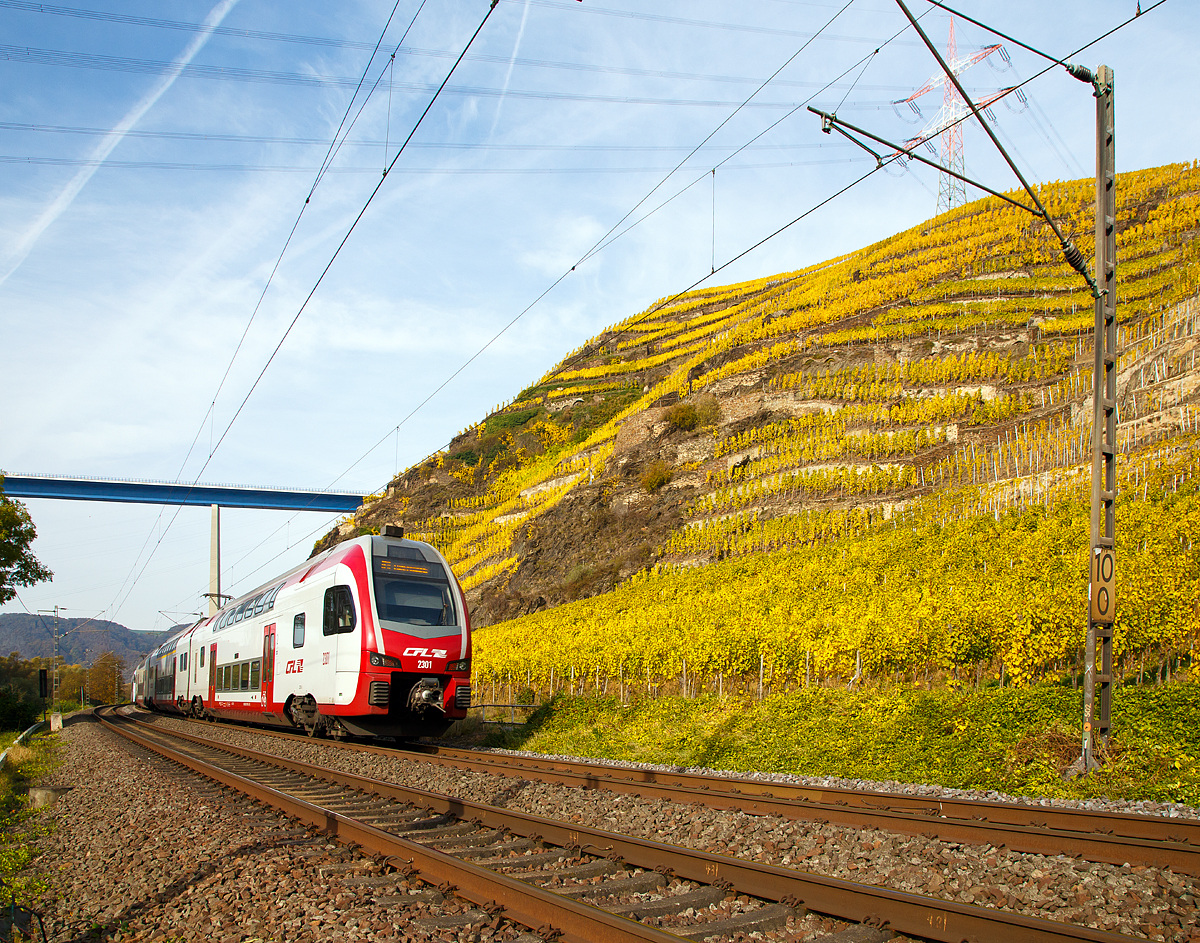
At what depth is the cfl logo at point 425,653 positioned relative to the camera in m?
15.2

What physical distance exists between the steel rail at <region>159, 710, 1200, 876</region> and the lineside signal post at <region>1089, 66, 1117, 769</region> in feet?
10.3

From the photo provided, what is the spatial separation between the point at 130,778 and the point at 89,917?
8978 millimetres

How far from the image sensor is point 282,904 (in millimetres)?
5980

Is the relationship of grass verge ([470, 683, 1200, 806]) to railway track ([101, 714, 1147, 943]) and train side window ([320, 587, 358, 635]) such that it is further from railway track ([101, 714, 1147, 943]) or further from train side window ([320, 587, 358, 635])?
railway track ([101, 714, 1147, 943])

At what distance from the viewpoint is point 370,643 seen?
15.0 meters

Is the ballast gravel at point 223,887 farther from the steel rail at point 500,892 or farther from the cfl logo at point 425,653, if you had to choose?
the cfl logo at point 425,653

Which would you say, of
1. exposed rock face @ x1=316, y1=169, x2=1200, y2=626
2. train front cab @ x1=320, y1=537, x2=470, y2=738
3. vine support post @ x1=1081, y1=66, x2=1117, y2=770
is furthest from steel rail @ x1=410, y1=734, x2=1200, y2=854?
exposed rock face @ x1=316, y1=169, x2=1200, y2=626

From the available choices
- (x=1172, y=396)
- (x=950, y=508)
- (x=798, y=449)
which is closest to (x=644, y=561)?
(x=798, y=449)

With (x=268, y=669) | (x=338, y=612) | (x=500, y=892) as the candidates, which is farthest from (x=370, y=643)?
(x=500, y=892)

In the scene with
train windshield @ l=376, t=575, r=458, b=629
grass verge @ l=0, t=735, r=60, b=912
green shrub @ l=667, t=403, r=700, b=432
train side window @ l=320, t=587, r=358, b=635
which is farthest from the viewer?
green shrub @ l=667, t=403, r=700, b=432

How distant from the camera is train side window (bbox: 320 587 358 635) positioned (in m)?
15.5

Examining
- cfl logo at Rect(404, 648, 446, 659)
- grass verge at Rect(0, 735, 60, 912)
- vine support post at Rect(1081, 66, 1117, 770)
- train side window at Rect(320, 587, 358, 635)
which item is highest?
vine support post at Rect(1081, 66, 1117, 770)

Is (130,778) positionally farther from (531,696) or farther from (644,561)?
(644,561)

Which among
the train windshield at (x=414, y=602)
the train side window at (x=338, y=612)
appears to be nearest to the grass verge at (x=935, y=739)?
the train windshield at (x=414, y=602)
